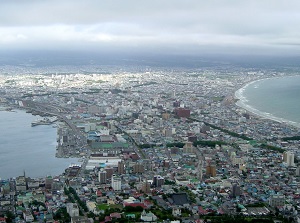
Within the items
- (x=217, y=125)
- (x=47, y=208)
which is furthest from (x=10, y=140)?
(x=217, y=125)

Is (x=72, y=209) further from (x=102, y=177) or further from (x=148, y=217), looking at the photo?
(x=102, y=177)

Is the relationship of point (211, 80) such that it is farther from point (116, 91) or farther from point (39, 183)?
point (39, 183)

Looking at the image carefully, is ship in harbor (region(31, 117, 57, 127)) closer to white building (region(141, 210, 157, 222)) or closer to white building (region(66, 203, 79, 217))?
white building (region(66, 203, 79, 217))

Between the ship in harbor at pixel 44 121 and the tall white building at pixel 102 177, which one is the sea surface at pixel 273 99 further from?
the tall white building at pixel 102 177

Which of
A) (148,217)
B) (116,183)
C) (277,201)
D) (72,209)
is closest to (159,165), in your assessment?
(116,183)

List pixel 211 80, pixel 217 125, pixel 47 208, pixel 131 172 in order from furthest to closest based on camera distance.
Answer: pixel 211 80 → pixel 217 125 → pixel 131 172 → pixel 47 208

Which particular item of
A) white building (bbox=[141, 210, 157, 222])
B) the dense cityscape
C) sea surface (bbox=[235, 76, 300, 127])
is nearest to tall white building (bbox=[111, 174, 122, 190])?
the dense cityscape
